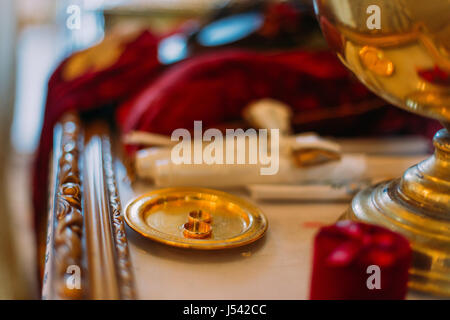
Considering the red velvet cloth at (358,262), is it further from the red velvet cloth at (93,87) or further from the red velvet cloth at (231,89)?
the red velvet cloth at (93,87)

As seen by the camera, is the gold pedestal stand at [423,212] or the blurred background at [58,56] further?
the blurred background at [58,56]

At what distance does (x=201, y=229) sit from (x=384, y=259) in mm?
153

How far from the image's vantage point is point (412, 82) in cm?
35

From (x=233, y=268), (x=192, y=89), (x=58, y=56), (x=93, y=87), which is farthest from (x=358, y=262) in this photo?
(x=58, y=56)

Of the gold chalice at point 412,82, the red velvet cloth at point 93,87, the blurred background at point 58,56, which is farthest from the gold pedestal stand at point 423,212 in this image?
the red velvet cloth at point 93,87

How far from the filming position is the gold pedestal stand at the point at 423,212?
36cm

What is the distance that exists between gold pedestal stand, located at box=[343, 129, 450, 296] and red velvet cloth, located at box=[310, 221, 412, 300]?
0.14 feet

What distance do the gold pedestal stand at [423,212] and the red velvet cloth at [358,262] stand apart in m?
0.04

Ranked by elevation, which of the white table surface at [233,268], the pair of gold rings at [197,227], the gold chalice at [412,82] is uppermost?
the gold chalice at [412,82]

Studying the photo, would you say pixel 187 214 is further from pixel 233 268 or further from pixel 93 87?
pixel 93 87

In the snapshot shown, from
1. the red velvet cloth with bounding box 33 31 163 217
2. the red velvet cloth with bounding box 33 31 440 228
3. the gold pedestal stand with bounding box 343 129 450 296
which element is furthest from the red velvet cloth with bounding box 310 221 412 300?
the red velvet cloth with bounding box 33 31 163 217

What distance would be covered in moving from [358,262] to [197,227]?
0.48 feet

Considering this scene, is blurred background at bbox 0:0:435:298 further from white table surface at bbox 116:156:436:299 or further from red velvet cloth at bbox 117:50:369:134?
white table surface at bbox 116:156:436:299

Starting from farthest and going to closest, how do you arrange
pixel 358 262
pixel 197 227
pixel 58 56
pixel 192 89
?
1. pixel 58 56
2. pixel 192 89
3. pixel 197 227
4. pixel 358 262
